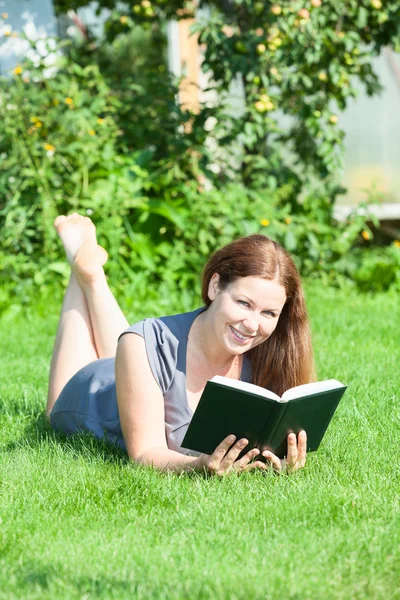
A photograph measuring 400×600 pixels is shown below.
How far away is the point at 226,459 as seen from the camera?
2.82m

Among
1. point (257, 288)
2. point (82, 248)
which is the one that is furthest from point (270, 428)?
point (82, 248)

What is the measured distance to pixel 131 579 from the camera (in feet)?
7.23

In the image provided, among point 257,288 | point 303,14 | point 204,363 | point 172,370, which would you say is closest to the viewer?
point 257,288

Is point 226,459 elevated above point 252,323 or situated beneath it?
situated beneath

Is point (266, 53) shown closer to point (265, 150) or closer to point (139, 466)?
point (265, 150)

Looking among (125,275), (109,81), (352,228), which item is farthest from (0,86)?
(352,228)

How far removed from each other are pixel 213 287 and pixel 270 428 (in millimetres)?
570

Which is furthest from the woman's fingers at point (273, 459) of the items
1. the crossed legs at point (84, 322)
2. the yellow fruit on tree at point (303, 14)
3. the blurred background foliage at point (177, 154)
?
the yellow fruit on tree at point (303, 14)

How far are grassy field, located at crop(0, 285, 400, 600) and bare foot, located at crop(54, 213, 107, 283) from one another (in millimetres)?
661

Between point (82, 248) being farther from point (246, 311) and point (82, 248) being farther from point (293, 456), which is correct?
point (293, 456)

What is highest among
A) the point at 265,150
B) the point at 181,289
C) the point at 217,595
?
the point at 265,150

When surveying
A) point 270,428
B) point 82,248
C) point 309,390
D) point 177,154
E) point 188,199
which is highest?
point 177,154

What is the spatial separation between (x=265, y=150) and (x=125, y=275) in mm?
1602

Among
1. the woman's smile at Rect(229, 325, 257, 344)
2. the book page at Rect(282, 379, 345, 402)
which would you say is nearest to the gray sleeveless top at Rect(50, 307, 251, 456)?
the woman's smile at Rect(229, 325, 257, 344)
